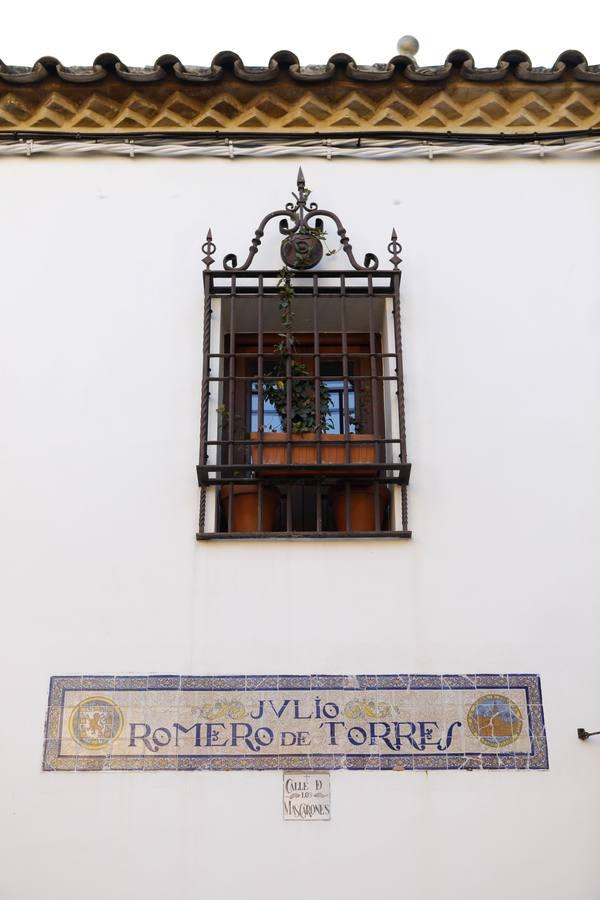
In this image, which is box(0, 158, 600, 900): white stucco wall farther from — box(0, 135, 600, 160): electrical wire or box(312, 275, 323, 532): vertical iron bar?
box(312, 275, 323, 532): vertical iron bar

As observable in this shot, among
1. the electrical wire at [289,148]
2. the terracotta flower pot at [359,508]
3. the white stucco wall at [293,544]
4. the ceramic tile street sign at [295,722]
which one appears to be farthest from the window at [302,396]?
the ceramic tile street sign at [295,722]

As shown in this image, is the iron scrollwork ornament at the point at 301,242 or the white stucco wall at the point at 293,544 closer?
the white stucco wall at the point at 293,544

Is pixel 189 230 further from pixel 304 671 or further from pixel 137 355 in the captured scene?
pixel 304 671

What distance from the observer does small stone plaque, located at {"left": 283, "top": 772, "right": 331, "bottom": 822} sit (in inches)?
156

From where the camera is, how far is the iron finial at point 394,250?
4.80 metres

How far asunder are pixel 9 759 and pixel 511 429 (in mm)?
2486

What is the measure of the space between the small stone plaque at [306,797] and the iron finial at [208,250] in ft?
7.39

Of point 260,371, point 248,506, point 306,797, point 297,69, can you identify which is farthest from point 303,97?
point 306,797

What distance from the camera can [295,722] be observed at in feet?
13.4

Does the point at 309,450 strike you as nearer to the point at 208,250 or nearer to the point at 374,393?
the point at 374,393

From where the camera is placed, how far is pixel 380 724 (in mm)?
4082

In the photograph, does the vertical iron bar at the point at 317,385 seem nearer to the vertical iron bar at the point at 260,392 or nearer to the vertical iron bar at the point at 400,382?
the vertical iron bar at the point at 260,392

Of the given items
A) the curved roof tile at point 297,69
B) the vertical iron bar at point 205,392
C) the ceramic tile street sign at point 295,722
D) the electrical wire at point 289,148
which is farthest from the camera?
the electrical wire at point 289,148

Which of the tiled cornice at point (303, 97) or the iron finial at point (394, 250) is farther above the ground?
the tiled cornice at point (303, 97)
